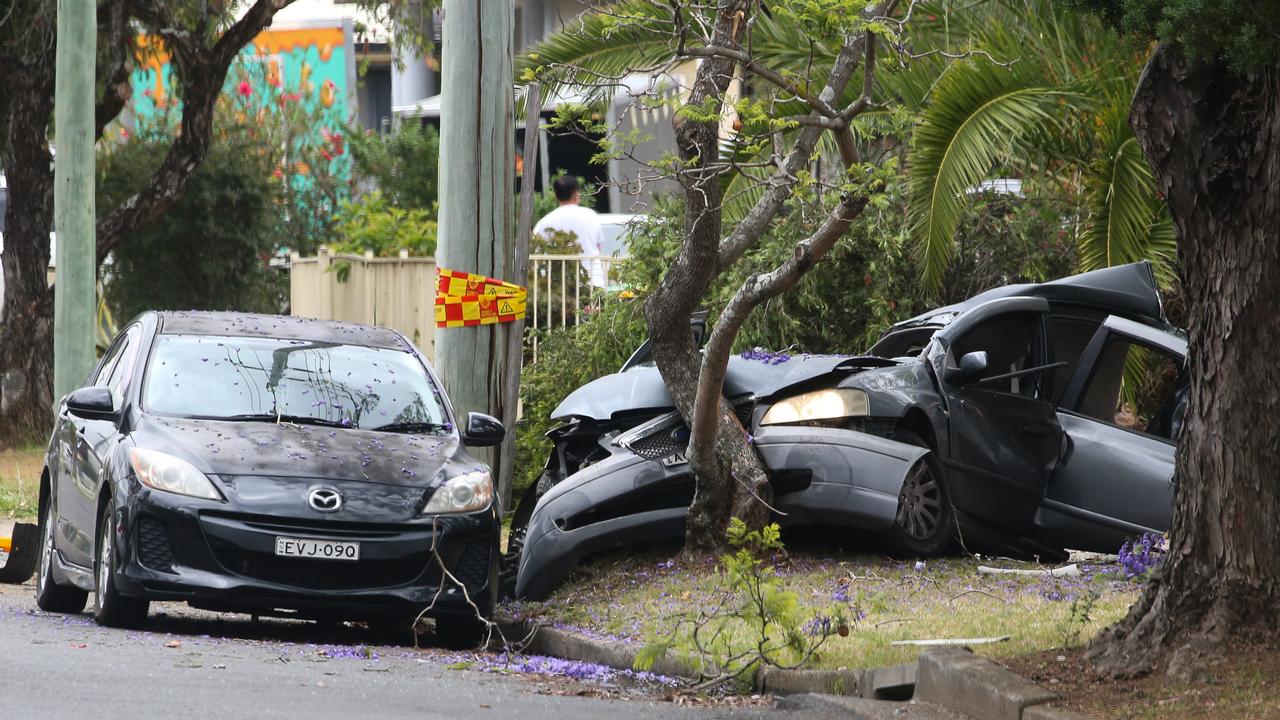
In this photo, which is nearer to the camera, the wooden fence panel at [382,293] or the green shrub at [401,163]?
the wooden fence panel at [382,293]

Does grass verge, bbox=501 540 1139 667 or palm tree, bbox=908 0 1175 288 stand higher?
palm tree, bbox=908 0 1175 288

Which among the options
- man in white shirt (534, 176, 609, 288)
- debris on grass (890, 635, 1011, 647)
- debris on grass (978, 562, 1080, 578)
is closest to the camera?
debris on grass (890, 635, 1011, 647)

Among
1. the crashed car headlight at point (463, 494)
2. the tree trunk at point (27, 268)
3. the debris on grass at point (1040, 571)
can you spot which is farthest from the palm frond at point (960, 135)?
the tree trunk at point (27, 268)

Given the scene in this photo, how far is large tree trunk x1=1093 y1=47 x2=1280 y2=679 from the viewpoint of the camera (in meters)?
6.15

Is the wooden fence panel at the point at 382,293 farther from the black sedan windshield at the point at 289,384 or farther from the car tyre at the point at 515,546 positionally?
the black sedan windshield at the point at 289,384

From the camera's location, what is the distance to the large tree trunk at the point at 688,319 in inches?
367

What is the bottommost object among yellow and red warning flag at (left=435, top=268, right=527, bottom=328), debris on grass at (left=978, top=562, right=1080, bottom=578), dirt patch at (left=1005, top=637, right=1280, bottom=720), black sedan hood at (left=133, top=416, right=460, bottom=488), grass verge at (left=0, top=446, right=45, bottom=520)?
grass verge at (left=0, top=446, right=45, bottom=520)

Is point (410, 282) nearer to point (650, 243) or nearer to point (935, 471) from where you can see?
point (650, 243)

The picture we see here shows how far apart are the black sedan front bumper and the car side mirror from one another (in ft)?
9.73

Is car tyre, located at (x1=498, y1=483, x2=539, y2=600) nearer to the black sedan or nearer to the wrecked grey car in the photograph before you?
the wrecked grey car

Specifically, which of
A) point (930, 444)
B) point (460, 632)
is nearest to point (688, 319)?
point (930, 444)

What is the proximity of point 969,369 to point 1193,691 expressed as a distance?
403 cm

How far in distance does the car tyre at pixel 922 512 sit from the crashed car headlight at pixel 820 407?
11.7 inches

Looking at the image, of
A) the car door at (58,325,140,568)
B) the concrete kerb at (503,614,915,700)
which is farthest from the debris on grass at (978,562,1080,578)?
the car door at (58,325,140,568)
